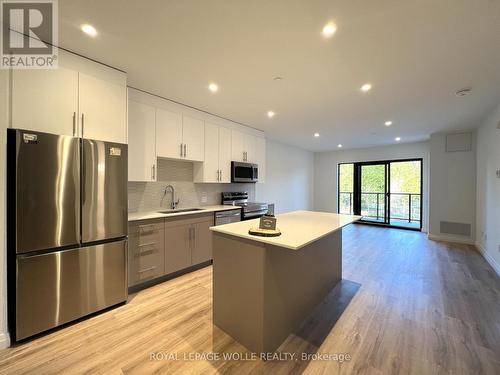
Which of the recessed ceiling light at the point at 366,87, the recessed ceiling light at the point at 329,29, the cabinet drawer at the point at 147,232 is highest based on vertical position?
the recessed ceiling light at the point at 329,29

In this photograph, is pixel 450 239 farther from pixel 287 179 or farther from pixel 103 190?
pixel 103 190

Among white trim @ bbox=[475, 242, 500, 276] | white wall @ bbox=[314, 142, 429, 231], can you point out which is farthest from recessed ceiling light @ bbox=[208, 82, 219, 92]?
white wall @ bbox=[314, 142, 429, 231]

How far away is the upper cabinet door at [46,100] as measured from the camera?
1.81 metres

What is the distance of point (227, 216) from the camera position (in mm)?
3773

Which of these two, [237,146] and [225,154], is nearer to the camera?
[225,154]

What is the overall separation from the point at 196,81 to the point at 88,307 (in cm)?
273

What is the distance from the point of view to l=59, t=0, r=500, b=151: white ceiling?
61.8 inches

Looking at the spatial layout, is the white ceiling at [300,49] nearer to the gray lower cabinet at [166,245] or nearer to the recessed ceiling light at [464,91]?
the recessed ceiling light at [464,91]

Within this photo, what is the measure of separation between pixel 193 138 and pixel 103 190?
173 centimetres

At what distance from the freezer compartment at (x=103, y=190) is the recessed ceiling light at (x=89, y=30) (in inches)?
36.4

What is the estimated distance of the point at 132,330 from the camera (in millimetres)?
2000

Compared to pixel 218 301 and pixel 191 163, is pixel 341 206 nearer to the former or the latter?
pixel 191 163

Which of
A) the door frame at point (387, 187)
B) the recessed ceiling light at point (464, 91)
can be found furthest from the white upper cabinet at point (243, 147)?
the door frame at point (387, 187)

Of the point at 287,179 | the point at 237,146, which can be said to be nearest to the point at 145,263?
the point at 237,146
